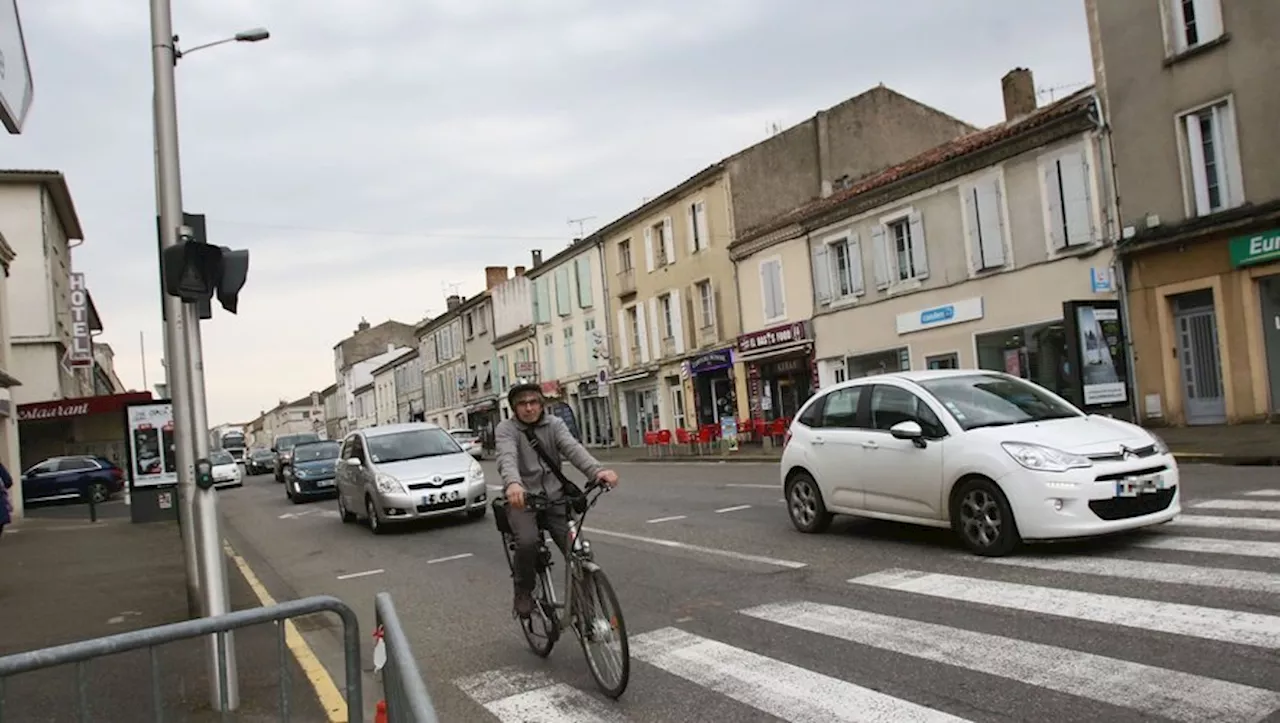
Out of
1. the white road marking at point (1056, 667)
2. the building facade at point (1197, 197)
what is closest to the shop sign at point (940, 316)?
the building facade at point (1197, 197)

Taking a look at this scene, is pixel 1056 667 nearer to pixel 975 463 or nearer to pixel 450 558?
pixel 975 463

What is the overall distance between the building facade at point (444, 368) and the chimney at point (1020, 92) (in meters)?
42.6

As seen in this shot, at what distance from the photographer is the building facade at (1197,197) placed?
16.9 metres

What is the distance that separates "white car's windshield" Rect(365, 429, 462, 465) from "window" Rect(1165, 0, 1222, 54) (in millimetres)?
15546

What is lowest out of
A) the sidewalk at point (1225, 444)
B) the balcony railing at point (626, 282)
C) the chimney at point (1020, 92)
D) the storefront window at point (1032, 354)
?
the sidewalk at point (1225, 444)

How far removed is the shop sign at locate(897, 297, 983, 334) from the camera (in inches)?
877

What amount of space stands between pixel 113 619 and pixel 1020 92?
2412cm

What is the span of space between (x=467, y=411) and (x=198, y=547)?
186 feet

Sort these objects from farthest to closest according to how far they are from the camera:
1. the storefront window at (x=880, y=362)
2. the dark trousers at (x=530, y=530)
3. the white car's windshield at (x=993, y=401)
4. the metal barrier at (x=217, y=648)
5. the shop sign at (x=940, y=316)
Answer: the storefront window at (x=880, y=362), the shop sign at (x=940, y=316), the white car's windshield at (x=993, y=401), the dark trousers at (x=530, y=530), the metal barrier at (x=217, y=648)

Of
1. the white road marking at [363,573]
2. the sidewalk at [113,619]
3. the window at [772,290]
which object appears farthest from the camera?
the window at [772,290]

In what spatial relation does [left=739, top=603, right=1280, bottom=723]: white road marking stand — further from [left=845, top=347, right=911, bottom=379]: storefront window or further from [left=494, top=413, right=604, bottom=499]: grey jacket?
[left=845, top=347, right=911, bottom=379]: storefront window

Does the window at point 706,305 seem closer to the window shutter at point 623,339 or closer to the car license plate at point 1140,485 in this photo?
the window shutter at point 623,339

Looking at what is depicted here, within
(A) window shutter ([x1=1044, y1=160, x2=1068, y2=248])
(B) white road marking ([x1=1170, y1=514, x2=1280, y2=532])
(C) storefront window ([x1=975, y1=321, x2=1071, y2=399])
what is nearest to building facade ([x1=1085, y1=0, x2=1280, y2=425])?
(A) window shutter ([x1=1044, y1=160, x2=1068, y2=248])

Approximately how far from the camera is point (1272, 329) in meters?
16.9
